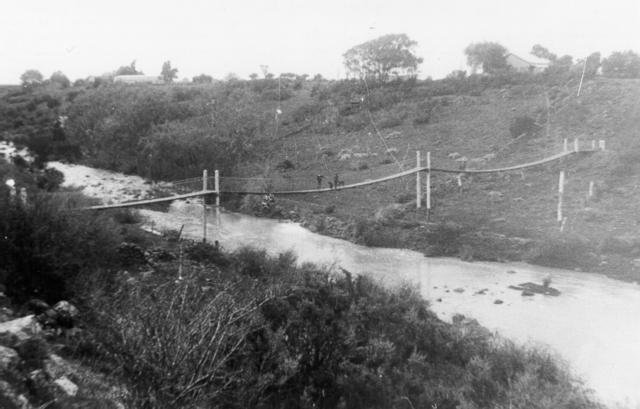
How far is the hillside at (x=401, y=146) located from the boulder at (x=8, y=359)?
45.6ft

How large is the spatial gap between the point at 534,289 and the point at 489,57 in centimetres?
3234

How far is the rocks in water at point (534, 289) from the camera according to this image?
13367 mm

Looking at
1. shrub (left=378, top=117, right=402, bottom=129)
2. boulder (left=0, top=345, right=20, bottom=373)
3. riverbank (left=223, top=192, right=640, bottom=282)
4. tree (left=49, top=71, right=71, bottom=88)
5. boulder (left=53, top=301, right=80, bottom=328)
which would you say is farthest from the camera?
tree (left=49, top=71, right=71, bottom=88)

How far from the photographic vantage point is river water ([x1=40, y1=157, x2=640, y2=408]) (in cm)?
984

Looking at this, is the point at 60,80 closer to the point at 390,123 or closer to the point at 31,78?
the point at 31,78

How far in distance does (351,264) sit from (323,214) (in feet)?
16.9

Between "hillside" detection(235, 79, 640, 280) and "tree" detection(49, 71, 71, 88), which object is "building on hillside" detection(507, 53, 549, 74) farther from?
"tree" detection(49, 71, 71, 88)

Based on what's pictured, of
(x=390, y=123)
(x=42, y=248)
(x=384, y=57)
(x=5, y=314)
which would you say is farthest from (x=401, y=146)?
(x=5, y=314)

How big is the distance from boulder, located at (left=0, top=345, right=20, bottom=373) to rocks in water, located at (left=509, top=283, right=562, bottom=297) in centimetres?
1151

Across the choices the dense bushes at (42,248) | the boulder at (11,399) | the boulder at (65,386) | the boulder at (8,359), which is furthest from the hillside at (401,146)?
the boulder at (11,399)

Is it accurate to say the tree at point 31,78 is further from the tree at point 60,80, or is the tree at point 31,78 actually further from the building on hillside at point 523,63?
the building on hillside at point 523,63

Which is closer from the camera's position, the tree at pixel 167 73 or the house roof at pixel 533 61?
the house roof at pixel 533 61

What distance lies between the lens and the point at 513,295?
1340 cm

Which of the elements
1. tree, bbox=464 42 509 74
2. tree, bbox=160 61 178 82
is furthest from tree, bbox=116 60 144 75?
tree, bbox=464 42 509 74
